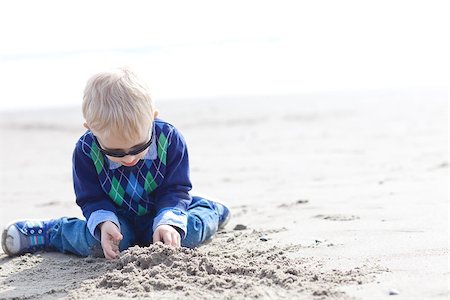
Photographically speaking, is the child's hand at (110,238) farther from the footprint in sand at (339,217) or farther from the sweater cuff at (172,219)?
the footprint in sand at (339,217)

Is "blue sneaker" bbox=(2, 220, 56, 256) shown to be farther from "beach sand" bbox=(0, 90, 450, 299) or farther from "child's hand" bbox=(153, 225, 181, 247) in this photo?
"child's hand" bbox=(153, 225, 181, 247)

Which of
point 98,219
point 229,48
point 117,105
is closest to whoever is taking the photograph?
point 117,105

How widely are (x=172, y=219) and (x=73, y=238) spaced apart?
0.52 metres

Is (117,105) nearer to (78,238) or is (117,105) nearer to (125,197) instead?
(125,197)

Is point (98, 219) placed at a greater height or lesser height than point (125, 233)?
greater

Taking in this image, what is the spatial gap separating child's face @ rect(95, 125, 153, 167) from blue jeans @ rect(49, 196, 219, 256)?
44cm

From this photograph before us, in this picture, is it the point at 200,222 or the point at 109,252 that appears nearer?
the point at 109,252

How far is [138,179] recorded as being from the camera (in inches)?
134

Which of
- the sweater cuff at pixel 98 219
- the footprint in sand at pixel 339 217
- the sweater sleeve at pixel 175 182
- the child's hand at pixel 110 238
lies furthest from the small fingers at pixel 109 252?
the footprint in sand at pixel 339 217

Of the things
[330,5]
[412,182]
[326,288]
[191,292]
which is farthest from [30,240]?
[330,5]

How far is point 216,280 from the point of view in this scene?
2.67 metres

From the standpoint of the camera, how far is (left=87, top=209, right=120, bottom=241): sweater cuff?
3238 mm

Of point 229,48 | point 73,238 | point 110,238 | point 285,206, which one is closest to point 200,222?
point 110,238

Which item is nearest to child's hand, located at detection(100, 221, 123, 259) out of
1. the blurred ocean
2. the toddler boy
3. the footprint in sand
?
the toddler boy
